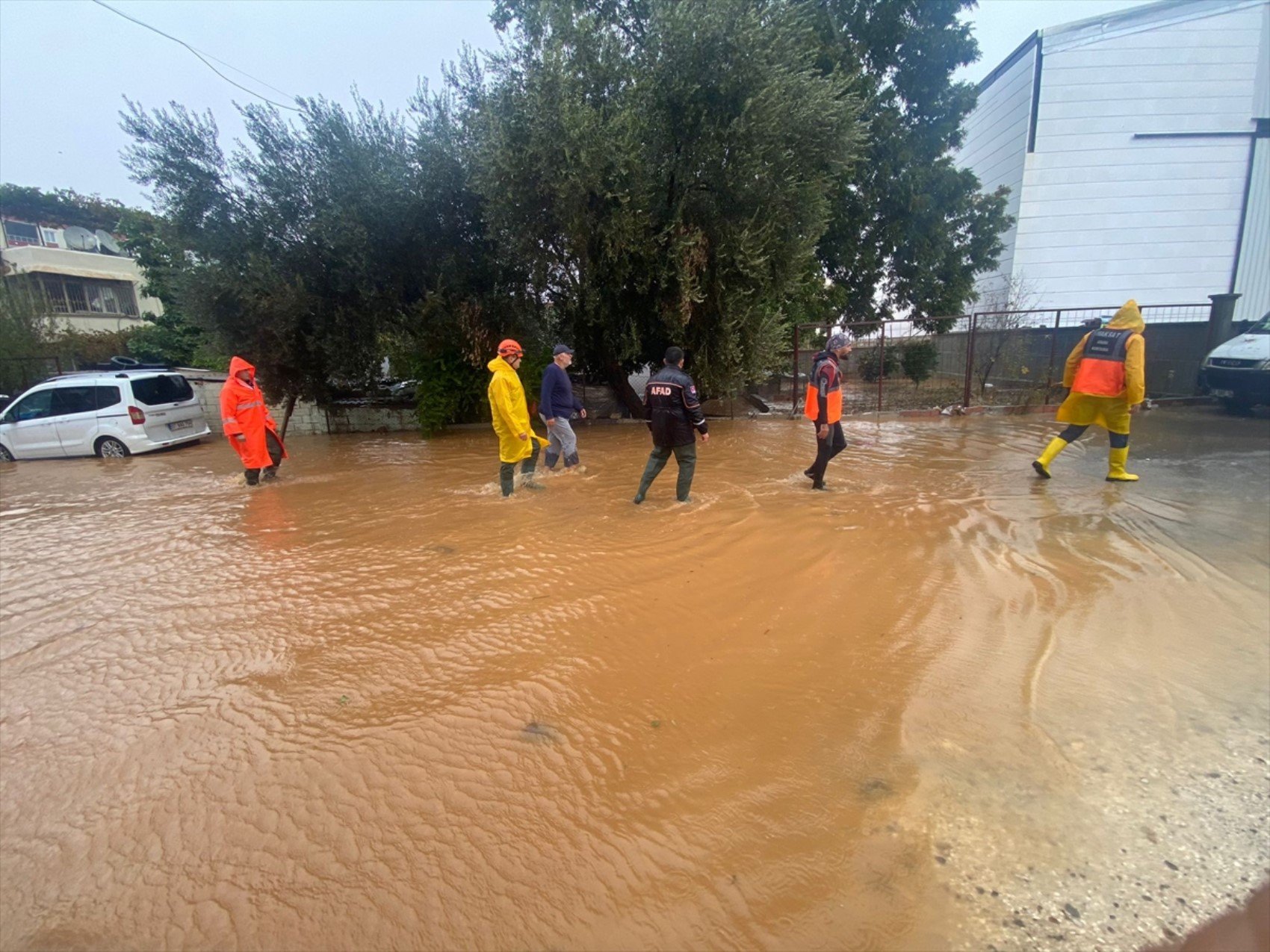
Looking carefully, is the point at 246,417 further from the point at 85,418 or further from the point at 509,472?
the point at 85,418

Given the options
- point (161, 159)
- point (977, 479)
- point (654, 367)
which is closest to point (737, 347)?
point (654, 367)

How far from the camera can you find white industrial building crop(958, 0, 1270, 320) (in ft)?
56.3

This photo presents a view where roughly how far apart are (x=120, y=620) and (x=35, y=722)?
1245 mm

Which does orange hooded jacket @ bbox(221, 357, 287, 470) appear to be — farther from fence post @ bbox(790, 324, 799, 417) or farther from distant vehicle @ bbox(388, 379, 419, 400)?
fence post @ bbox(790, 324, 799, 417)

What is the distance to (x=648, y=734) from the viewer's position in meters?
2.74

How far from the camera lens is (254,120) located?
415 inches

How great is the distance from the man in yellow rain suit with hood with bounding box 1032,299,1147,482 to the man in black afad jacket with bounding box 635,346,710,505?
4.10 m

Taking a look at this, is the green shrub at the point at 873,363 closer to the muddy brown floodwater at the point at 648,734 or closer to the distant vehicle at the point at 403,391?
the muddy brown floodwater at the point at 648,734

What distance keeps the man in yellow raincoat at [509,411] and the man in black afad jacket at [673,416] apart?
1420 mm

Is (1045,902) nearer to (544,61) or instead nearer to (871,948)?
(871,948)

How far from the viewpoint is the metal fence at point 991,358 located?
12.6 m

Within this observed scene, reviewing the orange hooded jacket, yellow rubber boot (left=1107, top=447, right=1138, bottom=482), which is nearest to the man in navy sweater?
the orange hooded jacket

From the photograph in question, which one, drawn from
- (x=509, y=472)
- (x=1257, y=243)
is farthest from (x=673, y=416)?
(x=1257, y=243)

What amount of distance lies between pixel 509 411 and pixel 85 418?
962 cm
